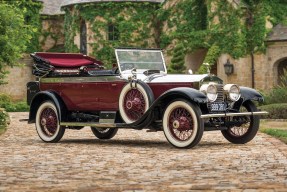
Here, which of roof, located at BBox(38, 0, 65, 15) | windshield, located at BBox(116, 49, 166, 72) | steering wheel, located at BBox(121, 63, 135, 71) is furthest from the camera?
roof, located at BBox(38, 0, 65, 15)

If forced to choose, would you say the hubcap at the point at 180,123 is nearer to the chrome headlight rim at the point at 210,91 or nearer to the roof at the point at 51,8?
the chrome headlight rim at the point at 210,91

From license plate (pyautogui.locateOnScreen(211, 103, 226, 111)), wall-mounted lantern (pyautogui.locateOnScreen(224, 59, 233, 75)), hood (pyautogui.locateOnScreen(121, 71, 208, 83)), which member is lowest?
license plate (pyautogui.locateOnScreen(211, 103, 226, 111))

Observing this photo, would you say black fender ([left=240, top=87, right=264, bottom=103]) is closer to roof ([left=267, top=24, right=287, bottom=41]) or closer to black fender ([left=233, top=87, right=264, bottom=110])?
black fender ([left=233, top=87, right=264, bottom=110])

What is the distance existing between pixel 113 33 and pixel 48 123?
2450cm

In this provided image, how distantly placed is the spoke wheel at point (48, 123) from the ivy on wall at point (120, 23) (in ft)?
77.0

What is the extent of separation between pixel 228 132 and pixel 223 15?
850 inches

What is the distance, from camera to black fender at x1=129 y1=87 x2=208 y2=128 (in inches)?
484

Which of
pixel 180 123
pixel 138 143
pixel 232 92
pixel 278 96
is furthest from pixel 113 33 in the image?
pixel 180 123

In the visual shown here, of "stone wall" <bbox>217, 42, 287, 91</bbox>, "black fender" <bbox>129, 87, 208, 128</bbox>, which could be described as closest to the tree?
"black fender" <bbox>129, 87, 208, 128</bbox>

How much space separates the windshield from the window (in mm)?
24141

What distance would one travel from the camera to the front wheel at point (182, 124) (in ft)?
40.2

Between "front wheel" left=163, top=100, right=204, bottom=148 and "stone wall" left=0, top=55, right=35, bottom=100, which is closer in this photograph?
"front wheel" left=163, top=100, right=204, bottom=148

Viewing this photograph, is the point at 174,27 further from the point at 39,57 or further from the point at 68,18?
the point at 39,57

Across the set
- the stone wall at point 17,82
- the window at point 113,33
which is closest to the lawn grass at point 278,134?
the window at point 113,33
